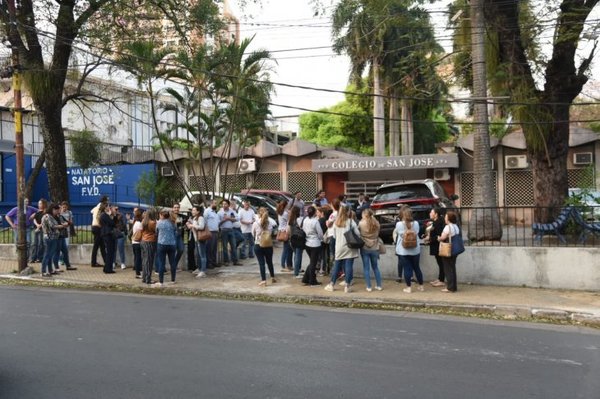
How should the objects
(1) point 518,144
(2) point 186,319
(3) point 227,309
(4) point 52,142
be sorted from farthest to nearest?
(1) point 518,144 → (4) point 52,142 → (3) point 227,309 → (2) point 186,319

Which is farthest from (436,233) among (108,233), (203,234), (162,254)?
(108,233)

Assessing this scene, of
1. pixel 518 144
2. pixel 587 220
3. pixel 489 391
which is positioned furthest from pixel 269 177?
pixel 489 391

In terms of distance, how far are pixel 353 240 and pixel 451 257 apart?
1.91 m

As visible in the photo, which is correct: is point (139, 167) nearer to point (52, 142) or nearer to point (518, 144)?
point (52, 142)

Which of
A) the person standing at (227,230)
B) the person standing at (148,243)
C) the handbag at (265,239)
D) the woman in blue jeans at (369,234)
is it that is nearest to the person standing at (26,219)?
the person standing at (148,243)

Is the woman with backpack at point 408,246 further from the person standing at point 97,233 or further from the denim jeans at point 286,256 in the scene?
the person standing at point 97,233

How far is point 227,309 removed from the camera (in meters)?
9.61

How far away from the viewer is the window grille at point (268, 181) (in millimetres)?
27875

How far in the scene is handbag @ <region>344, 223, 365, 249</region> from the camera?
35.4ft

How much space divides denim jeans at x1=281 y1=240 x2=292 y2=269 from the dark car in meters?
2.24

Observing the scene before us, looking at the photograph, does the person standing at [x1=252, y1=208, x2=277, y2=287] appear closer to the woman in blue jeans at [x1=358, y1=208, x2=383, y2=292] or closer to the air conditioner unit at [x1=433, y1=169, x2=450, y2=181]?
the woman in blue jeans at [x1=358, y1=208, x2=383, y2=292]

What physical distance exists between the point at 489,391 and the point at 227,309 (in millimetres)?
5288

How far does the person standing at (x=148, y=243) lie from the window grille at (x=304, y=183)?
51.3ft

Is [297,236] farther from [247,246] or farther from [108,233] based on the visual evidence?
[108,233]
